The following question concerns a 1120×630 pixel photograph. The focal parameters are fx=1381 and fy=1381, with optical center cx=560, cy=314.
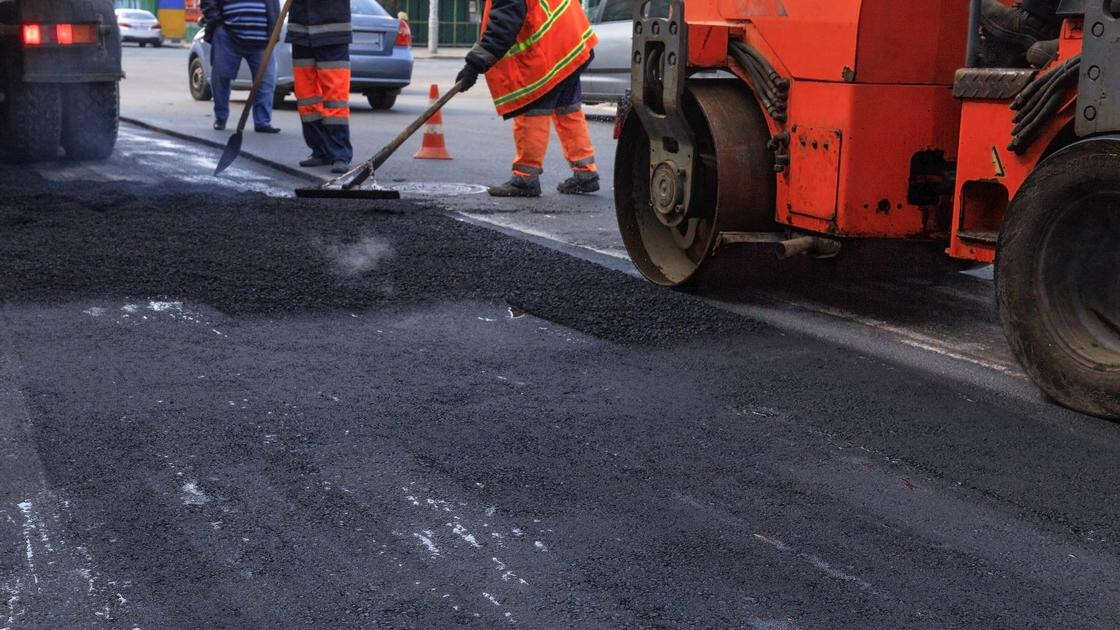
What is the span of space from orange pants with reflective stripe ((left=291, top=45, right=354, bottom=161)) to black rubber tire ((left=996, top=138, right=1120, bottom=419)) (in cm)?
643

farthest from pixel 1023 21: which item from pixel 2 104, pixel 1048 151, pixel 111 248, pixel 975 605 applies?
pixel 2 104

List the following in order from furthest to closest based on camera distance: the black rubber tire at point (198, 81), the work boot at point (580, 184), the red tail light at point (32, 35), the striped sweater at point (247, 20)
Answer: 1. the black rubber tire at point (198, 81)
2. the striped sweater at point (247, 20)
3. the red tail light at point (32, 35)
4. the work boot at point (580, 184)

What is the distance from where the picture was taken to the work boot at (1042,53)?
4363 mm

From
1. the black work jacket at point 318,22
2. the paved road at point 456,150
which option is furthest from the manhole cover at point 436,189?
the black work jacket at point 318,22

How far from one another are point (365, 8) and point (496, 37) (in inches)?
317

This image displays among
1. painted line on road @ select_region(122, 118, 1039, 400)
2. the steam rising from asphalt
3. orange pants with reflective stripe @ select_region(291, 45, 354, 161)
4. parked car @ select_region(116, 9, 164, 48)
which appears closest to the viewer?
painted line on road @ select_region(122, 118, 1039, 400)

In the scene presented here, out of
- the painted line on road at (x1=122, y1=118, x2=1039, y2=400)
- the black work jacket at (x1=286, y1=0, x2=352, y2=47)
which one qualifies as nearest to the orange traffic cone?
the black work jacket at (x1=286, y1=0, x2=352, y2=47)

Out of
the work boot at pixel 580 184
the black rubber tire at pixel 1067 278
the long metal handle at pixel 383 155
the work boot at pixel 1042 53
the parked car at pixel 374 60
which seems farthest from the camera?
the parked car at pixel 374 60

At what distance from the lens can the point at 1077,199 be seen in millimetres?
4121

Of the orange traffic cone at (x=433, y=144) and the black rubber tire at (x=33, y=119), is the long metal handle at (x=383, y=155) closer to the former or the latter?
the orange traffic cone at (x=433, y=144)

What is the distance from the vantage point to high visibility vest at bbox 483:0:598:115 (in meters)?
8.66

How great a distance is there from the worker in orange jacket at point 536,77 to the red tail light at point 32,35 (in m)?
3.10

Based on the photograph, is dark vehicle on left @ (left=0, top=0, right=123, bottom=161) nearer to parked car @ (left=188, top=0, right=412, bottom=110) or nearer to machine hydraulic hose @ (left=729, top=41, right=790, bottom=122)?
parked car @ (left=188, top=0, right=412, bottom=110)

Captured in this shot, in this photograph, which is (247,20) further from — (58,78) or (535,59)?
(535,59)
